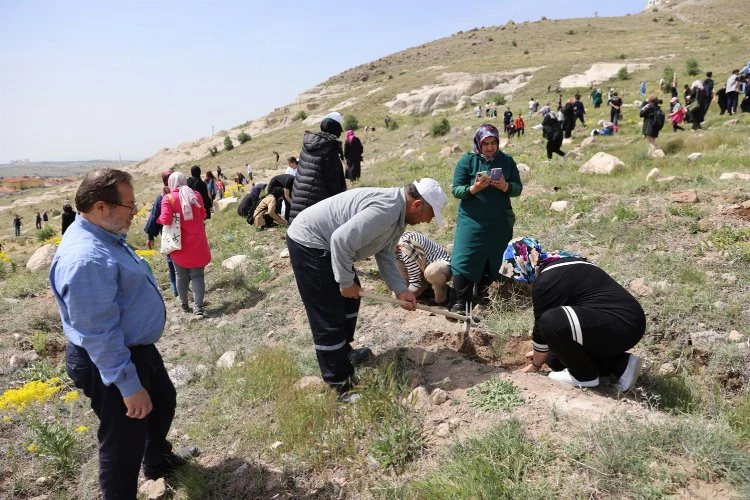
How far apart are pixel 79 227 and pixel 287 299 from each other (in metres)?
3.55

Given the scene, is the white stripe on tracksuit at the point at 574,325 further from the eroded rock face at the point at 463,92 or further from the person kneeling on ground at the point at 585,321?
the eroded rock face at the point at 463,92

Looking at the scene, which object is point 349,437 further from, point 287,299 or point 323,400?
point 287,299

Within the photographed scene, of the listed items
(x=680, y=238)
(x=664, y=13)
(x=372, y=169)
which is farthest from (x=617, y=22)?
(x=680, y=238)

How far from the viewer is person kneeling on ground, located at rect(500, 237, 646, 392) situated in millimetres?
2883

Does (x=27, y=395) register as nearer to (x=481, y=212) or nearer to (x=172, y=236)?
(x=172, y=236)

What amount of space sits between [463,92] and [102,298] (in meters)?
31.3

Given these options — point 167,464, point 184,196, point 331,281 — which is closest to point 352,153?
point 184,196

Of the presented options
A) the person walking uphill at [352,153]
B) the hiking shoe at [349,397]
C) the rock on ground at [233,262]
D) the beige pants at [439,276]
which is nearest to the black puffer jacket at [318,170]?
the beige pants at [439,276]

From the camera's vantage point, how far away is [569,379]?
3084 mm

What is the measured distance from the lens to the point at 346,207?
2941 millimetres

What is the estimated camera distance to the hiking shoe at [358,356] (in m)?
3.64

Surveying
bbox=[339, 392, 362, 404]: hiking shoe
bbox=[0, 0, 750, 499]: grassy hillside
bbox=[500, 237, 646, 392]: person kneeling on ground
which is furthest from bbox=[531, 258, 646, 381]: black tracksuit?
bbox=[339, 392, 362, 404]: hiking shoe

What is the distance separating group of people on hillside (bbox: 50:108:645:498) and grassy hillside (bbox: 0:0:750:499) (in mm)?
302

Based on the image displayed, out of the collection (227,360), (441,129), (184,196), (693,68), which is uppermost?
(693,68)
